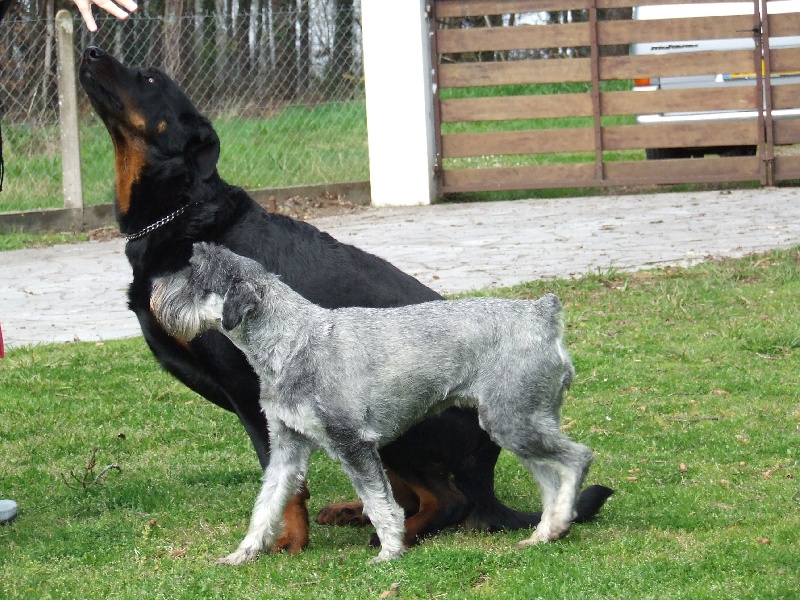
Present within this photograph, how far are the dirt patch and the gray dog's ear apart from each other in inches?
356

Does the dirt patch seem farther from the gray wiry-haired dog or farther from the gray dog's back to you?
the gray dog's back

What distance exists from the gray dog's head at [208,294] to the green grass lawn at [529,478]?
1007mm

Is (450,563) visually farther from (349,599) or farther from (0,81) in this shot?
(0,81)

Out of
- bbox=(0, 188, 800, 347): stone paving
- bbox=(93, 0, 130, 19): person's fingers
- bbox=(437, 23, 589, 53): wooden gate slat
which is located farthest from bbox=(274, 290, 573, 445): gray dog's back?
bbox=(437, 23, 589, 53): wooden gate slat

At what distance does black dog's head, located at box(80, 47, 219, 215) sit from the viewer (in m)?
5.35

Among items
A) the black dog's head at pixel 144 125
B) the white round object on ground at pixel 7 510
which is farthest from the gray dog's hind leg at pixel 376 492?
the white round object on ground at pixel 7 510

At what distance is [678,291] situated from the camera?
8828mm

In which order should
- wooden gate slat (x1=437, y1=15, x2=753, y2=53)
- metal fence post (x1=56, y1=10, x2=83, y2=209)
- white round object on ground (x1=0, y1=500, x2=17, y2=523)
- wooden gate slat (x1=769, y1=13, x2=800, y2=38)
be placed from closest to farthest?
white round object on ground (x1=0, y1=500, x2=17, y2=523), metal fence post (x1=56, y1=10, x2=83, y2=209), wooden gate slat (x1=769, y1=13, x2=800, y2=38), wooden gate slat (x1=437, y1=15, x2=753, y2=53)

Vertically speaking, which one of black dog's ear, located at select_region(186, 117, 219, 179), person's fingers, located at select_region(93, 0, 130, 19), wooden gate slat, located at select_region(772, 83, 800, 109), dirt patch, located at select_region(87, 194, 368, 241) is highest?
wooden gate slat, located at select_region(772, 83, 800, 109)

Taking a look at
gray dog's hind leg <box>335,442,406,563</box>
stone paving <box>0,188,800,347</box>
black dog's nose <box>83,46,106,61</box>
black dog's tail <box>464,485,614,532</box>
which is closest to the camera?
gray dog's hind leg <box>335,442,406,563</box>

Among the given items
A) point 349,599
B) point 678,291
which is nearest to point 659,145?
point 678,291

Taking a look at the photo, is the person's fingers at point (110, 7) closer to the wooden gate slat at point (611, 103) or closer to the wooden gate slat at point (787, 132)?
the wooden gate slat at point (611, 103)

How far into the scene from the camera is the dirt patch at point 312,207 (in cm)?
1373

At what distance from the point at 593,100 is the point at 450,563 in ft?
34.2
